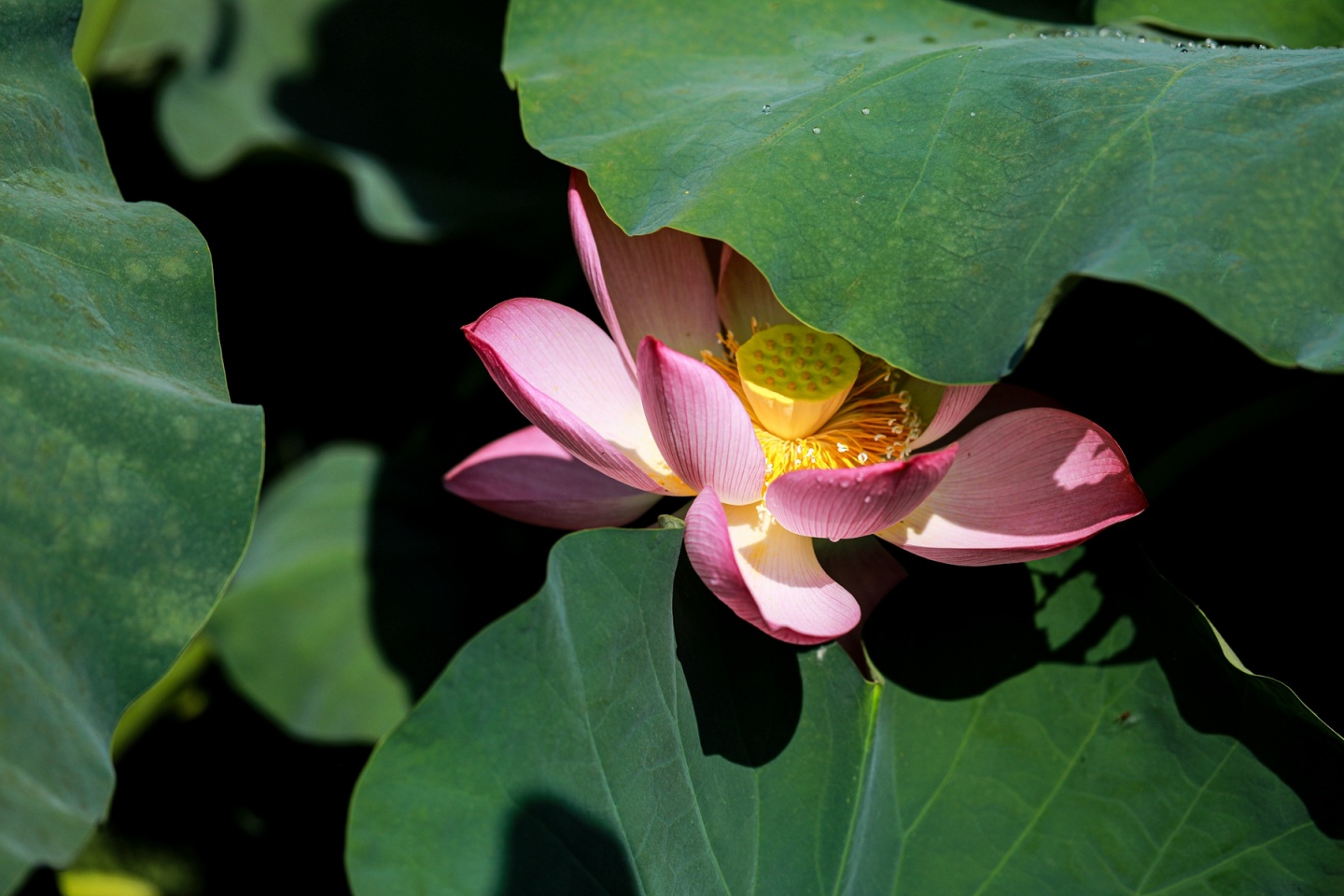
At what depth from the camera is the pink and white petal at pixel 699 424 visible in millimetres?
765

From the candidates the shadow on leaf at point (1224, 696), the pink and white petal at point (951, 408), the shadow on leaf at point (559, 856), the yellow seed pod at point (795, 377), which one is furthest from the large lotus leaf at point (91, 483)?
the shadow on leaf at point (1224, 696)

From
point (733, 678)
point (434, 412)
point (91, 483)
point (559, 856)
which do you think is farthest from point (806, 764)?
point (434, 412)

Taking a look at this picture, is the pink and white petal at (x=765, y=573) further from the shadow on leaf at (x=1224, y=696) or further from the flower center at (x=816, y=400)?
the shadow on leaf at (x=1224, y=696)

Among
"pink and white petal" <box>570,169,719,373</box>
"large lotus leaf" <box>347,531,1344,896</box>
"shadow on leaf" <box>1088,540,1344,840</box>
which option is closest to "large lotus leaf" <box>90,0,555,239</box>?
"pink and white petal" <box>570,169,719,373</box>

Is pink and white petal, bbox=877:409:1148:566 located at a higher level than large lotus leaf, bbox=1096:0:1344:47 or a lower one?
lower

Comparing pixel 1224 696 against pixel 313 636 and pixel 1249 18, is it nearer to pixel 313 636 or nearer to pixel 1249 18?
pixel 1249 18

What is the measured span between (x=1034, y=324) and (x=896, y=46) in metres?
0.40

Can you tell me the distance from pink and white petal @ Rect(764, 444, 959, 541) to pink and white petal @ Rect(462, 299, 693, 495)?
0.42 ft

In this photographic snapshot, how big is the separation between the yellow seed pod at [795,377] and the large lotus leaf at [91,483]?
1.47 feet

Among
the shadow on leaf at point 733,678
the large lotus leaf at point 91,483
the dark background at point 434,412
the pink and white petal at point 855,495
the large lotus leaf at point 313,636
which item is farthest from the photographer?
the large lotus leaf at point 313,636

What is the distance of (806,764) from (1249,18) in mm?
885

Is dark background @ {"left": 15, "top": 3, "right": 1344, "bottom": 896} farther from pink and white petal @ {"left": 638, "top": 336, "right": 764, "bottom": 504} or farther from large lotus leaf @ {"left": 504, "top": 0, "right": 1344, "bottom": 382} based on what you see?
large lotus leaf @ {"left": 504, "top": 0, "right": 1344, "bottom": 382}

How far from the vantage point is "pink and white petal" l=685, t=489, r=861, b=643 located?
77 centimetres

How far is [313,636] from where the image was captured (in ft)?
4.87
